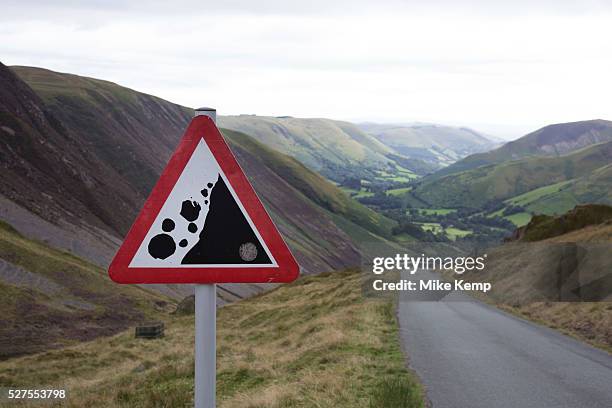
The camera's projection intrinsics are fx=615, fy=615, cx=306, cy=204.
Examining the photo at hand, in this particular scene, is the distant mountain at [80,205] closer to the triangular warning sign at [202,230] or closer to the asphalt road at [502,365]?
the asphalt road at [502,365]

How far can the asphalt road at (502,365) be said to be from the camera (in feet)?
34.9

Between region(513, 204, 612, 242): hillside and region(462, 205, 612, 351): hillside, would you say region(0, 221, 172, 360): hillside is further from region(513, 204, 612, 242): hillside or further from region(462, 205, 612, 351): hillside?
region(513, 204, 612, 242): hillside

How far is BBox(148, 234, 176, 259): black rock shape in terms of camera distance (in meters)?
3.90

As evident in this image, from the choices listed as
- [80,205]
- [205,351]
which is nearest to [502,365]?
[205,351]

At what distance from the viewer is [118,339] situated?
38531 millimetres

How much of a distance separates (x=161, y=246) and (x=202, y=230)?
282 mm

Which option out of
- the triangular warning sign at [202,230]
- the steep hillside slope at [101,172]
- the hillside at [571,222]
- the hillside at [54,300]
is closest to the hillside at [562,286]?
the hillside at [571,222]

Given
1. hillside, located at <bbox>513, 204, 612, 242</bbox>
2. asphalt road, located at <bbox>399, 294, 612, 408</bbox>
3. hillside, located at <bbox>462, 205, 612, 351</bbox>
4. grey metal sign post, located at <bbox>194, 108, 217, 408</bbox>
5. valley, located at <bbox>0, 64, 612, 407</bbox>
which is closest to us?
grey metal sign post, located at <bbox>194, 108, 217, 408</bbox>

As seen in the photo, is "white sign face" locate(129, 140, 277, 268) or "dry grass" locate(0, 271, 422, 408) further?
"dry grass" locate(0, 271, 422, 408)

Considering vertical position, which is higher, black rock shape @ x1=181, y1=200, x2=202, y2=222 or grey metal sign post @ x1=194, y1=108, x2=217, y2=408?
black rock shape @ x1=181, y1=200, x2=202, y2=222

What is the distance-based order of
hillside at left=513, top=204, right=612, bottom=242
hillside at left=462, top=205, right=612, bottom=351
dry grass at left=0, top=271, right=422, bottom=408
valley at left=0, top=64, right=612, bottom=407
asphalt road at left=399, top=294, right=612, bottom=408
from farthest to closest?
1. hillside at left=513, top=204, right=612, bottom=242
2. hillside at left=462, top=205, right=612, bottom=351
3. valley at left=0, top=64, right=612, bottom=407
4. asphalt road at left=399, top=294, right=612, bottom=408
5. dry grass at left=0, top=271, right=422, bottom=408

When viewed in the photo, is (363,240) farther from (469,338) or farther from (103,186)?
(469,338)

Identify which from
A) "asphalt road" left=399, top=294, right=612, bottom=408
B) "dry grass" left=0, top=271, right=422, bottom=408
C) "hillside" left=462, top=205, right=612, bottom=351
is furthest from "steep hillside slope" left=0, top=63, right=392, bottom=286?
"asphalt road" left=399, top=294, right=612, bottom=408

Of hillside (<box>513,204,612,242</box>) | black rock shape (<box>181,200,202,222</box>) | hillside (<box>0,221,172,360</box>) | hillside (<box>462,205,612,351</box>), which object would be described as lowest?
hillside (<box>0,221,172,360</box>)
